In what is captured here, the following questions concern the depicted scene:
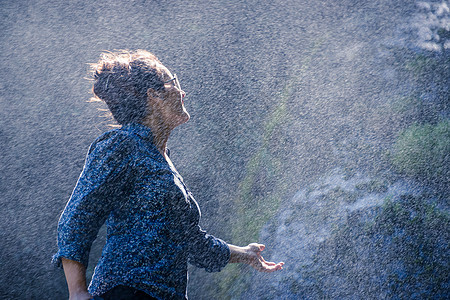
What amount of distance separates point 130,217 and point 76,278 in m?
0.22

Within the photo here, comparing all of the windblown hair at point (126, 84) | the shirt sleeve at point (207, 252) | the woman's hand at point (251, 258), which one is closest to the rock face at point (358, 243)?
the woman's hand at point (251, 258)

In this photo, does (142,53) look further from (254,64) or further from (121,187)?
(254,64)

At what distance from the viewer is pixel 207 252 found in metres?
1.35

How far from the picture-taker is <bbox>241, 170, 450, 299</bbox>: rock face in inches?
99.9

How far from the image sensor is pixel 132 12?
127 inches

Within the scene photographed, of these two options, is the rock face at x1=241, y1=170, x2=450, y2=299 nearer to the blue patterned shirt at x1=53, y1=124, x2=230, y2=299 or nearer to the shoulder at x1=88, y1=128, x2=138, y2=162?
the blue patterned shirt at x1=53, y1=124, x2=230, y2=299

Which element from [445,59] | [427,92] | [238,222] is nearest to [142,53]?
[238,222]

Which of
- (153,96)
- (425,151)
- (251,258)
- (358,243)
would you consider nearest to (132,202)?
(153,96)

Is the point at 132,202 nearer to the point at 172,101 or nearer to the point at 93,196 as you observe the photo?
the point at 93,196

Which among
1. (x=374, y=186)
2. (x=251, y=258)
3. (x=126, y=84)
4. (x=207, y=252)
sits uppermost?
(x=126, y=84)

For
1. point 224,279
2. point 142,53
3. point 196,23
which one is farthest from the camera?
point 196,23

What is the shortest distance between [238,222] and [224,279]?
45 cm

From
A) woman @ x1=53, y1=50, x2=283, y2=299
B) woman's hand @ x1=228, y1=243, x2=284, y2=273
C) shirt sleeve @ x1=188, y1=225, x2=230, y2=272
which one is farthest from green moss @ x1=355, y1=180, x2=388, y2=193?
woman @ x1=53, y1=50, x2=283, y2=299

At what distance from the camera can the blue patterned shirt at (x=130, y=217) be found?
100 cm
